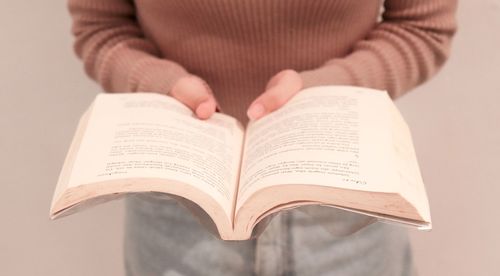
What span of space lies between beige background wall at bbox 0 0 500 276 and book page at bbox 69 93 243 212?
0.44 metres

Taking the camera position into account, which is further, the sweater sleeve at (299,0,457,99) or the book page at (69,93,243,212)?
the sweater sleeve at (299,0,457,99)

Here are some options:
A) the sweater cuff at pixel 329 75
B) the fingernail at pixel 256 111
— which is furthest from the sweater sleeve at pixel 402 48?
the fingernail at pixel 256 111

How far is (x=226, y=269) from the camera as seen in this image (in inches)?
23.1

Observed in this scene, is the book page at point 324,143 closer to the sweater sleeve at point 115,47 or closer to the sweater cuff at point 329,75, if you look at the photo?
the sweater cuff at point 329,75

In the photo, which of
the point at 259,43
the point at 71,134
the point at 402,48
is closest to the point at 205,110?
the point at 259,43

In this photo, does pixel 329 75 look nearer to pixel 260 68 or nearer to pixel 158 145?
pixel 260 68

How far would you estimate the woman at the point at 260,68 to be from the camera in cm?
58

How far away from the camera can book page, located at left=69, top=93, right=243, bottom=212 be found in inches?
18.0

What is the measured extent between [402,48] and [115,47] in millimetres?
304

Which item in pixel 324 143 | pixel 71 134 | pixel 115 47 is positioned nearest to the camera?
pixel 324 143

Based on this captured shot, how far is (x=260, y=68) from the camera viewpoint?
2.16 ft

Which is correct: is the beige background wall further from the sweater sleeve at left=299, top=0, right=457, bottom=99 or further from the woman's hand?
the woman's hand

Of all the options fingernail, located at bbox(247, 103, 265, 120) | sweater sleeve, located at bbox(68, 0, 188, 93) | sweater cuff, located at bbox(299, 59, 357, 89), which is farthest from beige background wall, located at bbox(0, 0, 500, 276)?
fingernail, located at bbox(247, 103, 265, 120)

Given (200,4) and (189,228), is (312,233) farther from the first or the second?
(200,4)
